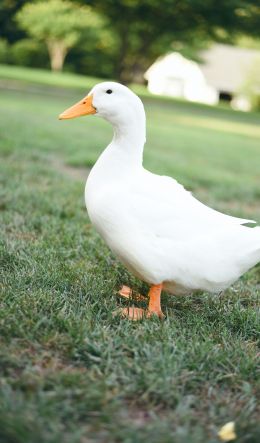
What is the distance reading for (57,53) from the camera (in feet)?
143

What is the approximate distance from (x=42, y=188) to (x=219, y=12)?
20324 mm

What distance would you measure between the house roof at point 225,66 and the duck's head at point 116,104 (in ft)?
153

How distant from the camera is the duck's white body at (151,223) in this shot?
253 cm

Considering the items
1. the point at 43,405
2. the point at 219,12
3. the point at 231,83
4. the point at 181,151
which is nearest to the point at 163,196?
the point at 43,405

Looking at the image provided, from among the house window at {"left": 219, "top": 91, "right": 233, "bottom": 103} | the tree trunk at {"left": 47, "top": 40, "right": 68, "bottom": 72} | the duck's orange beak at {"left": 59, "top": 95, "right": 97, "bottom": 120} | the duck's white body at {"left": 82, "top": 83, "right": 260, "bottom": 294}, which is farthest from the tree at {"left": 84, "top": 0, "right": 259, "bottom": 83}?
the house window at {"left": 219, "top": 91, "right": 233, "bottom": 103}

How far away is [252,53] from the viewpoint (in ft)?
169

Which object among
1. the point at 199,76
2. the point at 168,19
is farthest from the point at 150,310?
the point at 199,76

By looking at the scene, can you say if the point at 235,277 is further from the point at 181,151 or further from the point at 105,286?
the point at 181,151

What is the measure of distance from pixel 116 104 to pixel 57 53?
142 ft

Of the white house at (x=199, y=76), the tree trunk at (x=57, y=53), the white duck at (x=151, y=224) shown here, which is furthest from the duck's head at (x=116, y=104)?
the white house at (x=199, y=76)

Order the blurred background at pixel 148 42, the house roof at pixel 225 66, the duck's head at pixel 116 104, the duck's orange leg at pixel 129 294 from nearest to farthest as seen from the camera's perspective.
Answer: the duck's head at pixel 116 104, the duck's orange leg at pixel 129 294, the blurred background at pixel 148 42, the house roof at pixel 225 66

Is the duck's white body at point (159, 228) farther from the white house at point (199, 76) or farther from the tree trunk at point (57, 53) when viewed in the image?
the white house at point (199, 76)

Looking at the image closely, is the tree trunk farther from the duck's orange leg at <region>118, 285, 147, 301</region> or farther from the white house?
the duck's orange leg at <region>118, 285, 147, 301</region>

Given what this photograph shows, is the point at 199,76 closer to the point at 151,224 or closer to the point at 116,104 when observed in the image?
the point at 116,104
